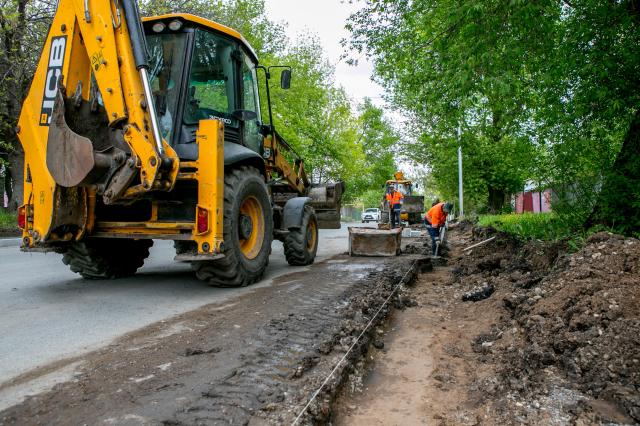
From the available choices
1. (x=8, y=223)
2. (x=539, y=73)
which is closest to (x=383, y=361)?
(x=539, y=73)

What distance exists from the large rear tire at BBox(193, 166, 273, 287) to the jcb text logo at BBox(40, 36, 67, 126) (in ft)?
7.16

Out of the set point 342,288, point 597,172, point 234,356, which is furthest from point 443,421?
point 597,172

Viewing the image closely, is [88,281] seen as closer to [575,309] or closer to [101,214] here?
[101,214]

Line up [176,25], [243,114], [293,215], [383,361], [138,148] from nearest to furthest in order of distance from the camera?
[383,361]
[138,148]
[176,25]
[243,114]
[293,215]

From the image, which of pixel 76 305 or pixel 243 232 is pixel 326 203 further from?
pixel 76 305

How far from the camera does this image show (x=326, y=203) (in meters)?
12.2

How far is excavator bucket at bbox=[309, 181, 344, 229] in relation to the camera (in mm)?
12170

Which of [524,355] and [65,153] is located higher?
[65,153]

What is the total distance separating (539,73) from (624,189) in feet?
7.27

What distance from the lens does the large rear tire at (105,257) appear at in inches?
274

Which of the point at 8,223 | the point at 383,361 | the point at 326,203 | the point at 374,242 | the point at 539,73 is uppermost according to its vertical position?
the point at 539,73

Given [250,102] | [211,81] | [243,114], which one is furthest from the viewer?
[250,102]

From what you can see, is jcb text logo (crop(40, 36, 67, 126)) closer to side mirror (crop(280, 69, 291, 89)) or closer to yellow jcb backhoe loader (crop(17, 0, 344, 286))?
yellow jcb backhoe loader (crop(17, 0, 344, 286))

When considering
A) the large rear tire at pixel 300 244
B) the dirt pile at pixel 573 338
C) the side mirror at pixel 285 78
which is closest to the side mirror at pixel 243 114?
the side mirror at pixel 285 78
